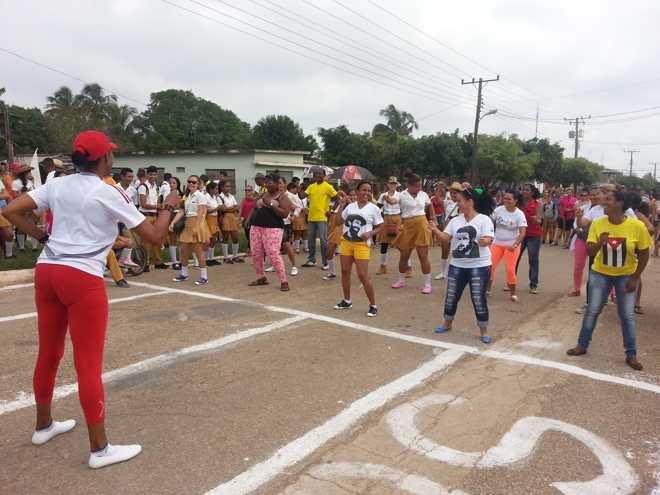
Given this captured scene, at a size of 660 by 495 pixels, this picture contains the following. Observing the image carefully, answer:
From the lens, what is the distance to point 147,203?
994 centimetres

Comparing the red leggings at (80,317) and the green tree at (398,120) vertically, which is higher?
the green tree at (398,120)

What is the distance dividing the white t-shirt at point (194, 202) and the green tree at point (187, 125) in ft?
161

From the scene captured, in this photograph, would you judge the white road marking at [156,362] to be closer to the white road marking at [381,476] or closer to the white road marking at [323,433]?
the white road marking at [323,433]

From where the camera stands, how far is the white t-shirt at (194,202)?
888 centimetres

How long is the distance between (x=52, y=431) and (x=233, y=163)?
1073 inches

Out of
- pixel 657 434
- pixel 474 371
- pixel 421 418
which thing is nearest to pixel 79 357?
pixel 421 418

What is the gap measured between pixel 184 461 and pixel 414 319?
4100 millimetres

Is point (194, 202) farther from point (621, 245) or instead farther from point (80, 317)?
point (621, 245)

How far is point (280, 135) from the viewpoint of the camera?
181ft

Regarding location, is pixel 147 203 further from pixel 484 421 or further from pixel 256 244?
pixel 484 421

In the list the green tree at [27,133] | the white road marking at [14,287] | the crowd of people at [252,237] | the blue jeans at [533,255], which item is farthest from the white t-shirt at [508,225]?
the green tree at [27,133]

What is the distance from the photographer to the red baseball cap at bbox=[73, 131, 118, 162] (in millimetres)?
2939

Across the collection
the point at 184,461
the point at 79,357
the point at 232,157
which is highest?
the point at 232,157

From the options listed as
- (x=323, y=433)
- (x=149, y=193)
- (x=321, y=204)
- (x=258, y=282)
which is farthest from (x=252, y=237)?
(x=323, y=433)
